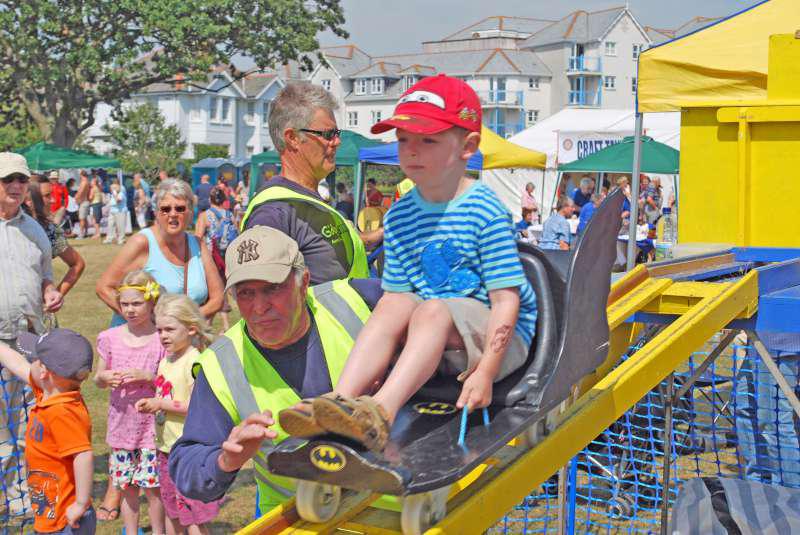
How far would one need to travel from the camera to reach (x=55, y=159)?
26391mm

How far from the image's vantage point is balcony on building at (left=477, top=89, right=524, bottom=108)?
3386 inches

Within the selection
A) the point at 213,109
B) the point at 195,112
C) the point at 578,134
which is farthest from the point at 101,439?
the point at 213,109

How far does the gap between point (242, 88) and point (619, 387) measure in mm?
82779

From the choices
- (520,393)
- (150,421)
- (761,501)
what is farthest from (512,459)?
(150,421)

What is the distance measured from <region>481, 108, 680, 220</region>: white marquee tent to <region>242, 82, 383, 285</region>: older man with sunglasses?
19.3 metres

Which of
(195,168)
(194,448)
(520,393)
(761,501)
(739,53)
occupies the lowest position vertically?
(761,501)

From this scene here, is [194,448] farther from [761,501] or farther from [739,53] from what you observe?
[739,53]

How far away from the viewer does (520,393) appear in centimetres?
228

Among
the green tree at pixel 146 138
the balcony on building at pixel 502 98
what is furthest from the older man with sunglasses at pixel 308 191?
the balcony on building at pixel 502 98

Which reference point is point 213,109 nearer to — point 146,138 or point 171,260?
point 146,138

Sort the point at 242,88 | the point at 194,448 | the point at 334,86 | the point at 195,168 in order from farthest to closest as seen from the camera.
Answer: the point at 334,86 < the point at 242,88 < the point at 195,168 < the point at 194,448

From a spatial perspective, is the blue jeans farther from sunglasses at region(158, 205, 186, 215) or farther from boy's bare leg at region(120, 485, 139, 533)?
boy's bare leg at region(120, 485, 139, 533)

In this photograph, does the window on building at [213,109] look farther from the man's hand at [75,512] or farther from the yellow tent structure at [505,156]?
the man's hand at [75,512]

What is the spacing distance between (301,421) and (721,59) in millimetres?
6828
